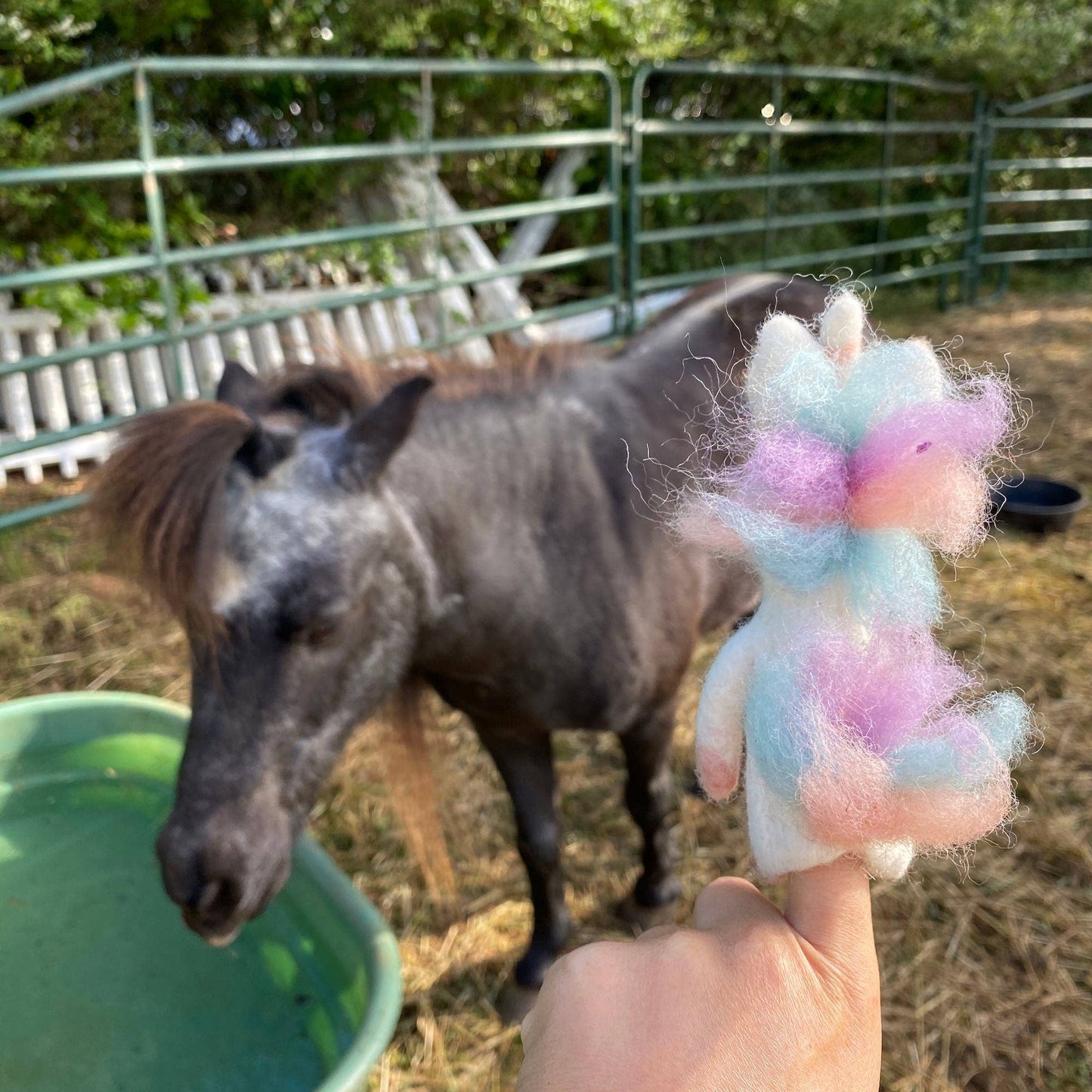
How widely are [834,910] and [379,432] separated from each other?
868 millimetres

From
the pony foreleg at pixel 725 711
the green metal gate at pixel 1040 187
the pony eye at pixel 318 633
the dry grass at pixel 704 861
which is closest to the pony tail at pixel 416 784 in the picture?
the dry grass at pixel 704 861

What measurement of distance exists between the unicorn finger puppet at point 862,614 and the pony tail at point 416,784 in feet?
3.35

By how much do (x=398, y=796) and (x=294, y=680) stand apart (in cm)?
61

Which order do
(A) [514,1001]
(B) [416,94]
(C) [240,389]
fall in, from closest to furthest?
1. (C) [240,389]
2. (A) [514,1001]
3. (B) [416,94]

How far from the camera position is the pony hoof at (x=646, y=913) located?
1694 mm

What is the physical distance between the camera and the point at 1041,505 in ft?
10.2

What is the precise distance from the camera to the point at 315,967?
1.40 metres

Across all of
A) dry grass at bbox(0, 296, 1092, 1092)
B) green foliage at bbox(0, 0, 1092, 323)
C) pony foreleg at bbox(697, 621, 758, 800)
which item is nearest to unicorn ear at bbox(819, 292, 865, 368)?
pony foreleg at bbox(697, 621, 758, 800)

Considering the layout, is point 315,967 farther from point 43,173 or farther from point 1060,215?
point 1060,215

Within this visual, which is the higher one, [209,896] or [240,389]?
[240,389]

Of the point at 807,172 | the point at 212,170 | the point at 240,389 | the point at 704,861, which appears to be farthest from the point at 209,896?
the point at 807,172

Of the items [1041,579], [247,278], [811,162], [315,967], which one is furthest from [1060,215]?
[315,967]

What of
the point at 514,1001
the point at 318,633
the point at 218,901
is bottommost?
the point at 514,1001

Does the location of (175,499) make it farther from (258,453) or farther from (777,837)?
(777,837)
